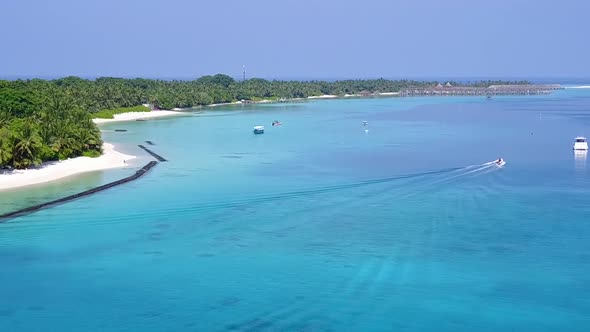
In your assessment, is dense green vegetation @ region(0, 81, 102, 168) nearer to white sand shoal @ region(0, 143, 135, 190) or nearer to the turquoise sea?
white sand shoal @ region(0, 143, 135, 190)

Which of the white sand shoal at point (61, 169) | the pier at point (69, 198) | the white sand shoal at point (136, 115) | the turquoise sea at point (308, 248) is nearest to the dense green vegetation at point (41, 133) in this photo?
the white sand shoal at point (61, 169)

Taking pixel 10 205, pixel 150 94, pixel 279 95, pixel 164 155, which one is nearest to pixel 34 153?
pixel 10 205

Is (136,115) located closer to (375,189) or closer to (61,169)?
(61,169)

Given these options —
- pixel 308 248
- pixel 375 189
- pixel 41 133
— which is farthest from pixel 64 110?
pixel 308 248

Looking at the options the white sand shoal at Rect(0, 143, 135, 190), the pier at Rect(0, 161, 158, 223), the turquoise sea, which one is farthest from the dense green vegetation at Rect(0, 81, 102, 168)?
the pier at Rect(0, 161, 158, 223)

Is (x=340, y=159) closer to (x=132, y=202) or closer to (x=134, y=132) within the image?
(x=132, y=202)

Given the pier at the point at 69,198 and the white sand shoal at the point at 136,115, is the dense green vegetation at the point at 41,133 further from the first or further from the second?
the white sand shoal at the point at 136,115

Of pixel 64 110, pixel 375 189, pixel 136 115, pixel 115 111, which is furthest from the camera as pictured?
pixel 136 115

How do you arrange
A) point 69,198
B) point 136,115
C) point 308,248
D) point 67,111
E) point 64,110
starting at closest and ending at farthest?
point 308,248 < point 69,198 < point 67,111 < point 64,110 < point 136,115

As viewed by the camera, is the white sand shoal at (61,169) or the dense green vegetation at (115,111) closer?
the white sand shoal at (61,169)
